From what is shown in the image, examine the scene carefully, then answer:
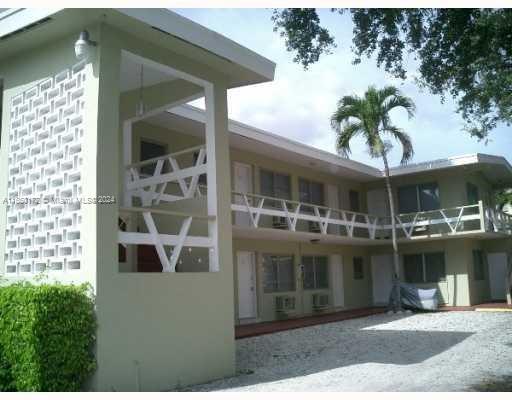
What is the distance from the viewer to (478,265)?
70.4 feet

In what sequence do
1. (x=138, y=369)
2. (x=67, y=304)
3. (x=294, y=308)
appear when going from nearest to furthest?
(x=67, y=304), (x=138, y=369), (x=294, y=308)

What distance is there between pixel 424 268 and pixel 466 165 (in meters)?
4.24

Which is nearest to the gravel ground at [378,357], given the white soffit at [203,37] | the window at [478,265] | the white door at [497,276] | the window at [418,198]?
the white soffit at [203,37]

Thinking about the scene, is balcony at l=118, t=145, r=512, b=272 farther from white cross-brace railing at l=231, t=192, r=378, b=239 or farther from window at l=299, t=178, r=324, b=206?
window at l=299, t=178, r=324, b=206

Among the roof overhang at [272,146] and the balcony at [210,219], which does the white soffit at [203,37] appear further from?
the roof overhang at [272,146]

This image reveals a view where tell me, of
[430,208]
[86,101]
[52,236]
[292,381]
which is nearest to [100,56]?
[86,101]

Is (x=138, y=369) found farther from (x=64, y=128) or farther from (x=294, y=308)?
(x=294, y=308)

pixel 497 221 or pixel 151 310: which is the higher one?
pixel 497 221

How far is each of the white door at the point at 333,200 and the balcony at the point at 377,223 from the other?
1.8 inches

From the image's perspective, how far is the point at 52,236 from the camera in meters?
7.75

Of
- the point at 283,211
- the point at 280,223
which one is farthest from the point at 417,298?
the point at 283,211

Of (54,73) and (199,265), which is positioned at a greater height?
(54,73)

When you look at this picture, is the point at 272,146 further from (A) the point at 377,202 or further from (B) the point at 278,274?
(A) the point at 377,202
